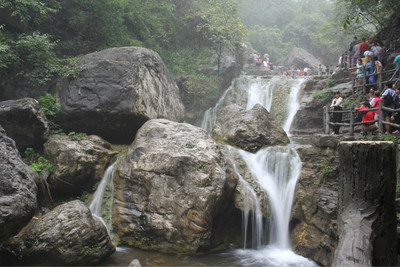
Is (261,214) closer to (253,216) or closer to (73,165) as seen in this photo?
(253,216)

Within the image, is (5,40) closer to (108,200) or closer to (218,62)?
(108,200)

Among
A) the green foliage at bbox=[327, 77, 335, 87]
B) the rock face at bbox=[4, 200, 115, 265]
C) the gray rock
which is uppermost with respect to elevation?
the green foliage at bbox=[327, 77, 335, 87]

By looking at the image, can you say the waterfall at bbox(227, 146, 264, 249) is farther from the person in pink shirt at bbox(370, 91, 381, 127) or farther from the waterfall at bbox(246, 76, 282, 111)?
the waterfall at bbox(246, 76, 282, 111)

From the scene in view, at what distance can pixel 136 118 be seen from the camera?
10.5 meters

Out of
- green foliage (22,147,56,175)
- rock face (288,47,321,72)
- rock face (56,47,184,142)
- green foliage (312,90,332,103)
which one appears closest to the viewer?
green foliage (22,147,56,175)

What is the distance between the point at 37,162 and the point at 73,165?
1.19 meters

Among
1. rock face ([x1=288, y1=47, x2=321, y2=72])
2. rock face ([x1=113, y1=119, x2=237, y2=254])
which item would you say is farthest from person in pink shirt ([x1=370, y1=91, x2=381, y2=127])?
rock face ([x1=288, y1=47, x2=321, y2=72])

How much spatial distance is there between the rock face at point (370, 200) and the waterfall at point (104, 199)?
6.89 meters

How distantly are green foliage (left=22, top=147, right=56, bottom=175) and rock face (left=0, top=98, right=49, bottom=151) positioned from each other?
25 cm

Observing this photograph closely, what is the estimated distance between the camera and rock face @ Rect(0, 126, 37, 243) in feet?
17.7

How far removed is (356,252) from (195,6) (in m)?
22.6

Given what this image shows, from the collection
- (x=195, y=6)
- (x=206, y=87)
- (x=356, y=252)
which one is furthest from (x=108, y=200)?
(x=195, y=6)

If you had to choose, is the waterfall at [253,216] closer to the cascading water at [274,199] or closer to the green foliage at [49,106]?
the cascading water at [274,199]

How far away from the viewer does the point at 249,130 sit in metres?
11.2
